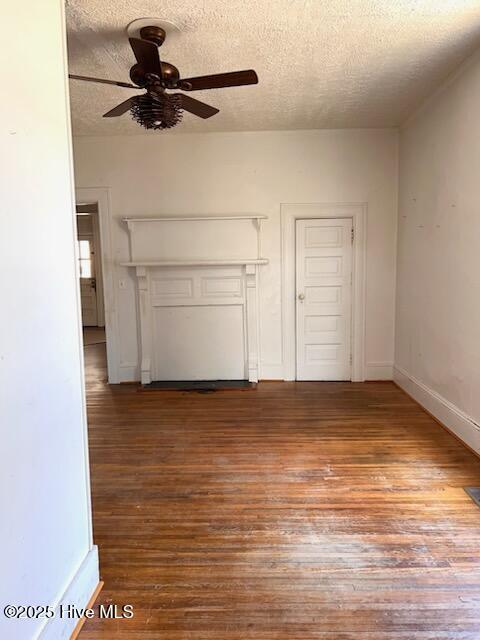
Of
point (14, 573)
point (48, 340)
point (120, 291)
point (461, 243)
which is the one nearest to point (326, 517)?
point (14, 573)

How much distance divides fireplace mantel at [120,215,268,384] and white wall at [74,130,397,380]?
15 centimetres

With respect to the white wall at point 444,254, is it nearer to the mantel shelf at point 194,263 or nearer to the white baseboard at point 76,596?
the mantel shelf at point 194,263

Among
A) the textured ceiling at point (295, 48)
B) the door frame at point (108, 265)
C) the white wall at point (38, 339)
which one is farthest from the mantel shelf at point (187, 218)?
the white wall at point (38, 339)

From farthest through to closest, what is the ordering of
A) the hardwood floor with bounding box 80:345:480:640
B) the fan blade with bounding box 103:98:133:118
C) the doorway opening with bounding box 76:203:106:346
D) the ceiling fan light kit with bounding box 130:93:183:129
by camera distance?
the doorway opening with bounding box 76:203:106:346, the fan blade with bounding box 103:98:133:118, the ceiling fan light kit with bounding box 130:93:183:129, the hardwood floor with bounding box 80:345:480:640

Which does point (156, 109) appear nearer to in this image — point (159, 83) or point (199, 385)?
point (159, 83)

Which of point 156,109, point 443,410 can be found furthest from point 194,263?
point 443,410

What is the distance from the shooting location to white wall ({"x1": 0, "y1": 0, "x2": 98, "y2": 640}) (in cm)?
115

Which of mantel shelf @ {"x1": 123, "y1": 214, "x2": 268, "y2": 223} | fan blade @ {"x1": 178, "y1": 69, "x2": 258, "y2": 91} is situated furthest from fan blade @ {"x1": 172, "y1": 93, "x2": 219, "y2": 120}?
mantel shelf @ {"x1": 123, "y1": 214, "x2": 268, "y2": 223}

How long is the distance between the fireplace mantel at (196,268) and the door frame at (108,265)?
25cm

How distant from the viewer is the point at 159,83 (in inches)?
93.9

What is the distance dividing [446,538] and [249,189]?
3.75 metres

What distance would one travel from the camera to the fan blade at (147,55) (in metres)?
2.05

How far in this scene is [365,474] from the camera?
261cm

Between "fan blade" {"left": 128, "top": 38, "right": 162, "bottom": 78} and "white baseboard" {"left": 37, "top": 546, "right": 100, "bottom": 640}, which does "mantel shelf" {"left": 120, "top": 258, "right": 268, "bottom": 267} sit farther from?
"white baseboard" {"left": 37, "top": 546, "right": 100, "bottom": 640}
